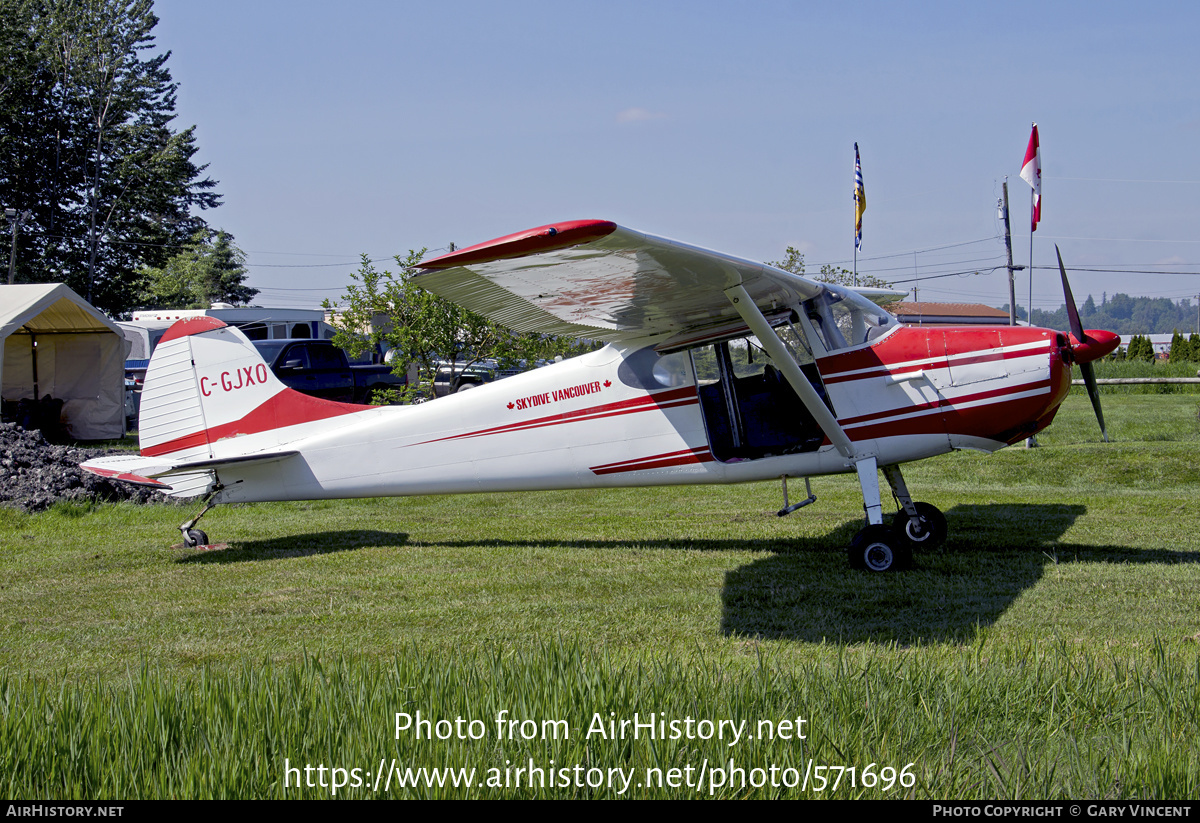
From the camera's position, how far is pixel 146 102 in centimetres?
4322

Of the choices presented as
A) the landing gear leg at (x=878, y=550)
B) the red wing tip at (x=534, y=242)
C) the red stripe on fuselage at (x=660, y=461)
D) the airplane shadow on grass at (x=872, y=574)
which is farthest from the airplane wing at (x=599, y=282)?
the airplane shadow on grass at (x=872, y=574)

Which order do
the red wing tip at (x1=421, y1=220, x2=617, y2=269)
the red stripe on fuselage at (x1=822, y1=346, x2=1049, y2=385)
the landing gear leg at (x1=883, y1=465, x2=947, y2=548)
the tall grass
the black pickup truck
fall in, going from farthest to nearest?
the tall grass → the black pickup truck → the landing gear leg at (x1=883, y1=465, x2=947, y2=548) → the red stripe on fuselage at (x1=822, y1=346, x2=1049, y2=385) → the red wing tip at (x1=421, y1=220, x2=617, y2=269)

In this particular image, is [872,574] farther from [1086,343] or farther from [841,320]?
[1086,343]

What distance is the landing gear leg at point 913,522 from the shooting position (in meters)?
8.28

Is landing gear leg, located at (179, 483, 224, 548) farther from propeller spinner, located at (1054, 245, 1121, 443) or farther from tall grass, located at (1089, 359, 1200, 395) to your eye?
tall grass, located at (1089, 359, 1200, 395)

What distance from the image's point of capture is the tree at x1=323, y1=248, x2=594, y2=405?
17.6m

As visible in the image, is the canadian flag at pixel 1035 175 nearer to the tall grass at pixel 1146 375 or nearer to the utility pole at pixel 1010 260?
the utility pole at pixel 1010 260

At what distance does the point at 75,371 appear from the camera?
766 inches

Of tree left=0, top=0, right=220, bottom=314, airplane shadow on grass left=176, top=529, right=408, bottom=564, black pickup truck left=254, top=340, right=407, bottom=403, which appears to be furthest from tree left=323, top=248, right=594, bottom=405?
tree left=0, top=0, right=220, bottom=314

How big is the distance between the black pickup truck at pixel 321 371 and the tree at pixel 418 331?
4.74 m

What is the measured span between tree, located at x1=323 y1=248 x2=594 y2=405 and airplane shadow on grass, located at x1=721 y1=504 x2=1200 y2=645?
1040cm

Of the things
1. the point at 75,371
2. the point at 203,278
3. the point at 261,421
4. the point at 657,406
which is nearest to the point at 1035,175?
the point at 657,406

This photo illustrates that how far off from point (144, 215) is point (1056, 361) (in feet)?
144

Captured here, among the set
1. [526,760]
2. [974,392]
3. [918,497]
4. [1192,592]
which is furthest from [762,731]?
[918,497]
